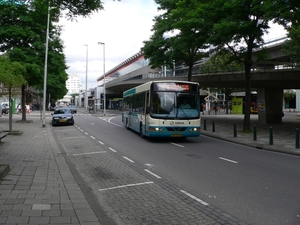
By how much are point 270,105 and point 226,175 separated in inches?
945

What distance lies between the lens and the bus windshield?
53.0 feet

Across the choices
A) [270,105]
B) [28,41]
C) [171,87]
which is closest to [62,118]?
[28,41]

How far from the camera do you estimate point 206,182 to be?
26.7 feet

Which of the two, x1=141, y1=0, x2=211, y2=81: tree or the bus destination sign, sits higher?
x1=141, y1=0, x2=211, y2=81: tree

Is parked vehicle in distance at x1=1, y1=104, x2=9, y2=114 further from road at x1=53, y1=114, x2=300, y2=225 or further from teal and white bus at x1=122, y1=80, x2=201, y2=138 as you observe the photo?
teal and white bus at x1=122, y1=80, x2=201, y2=138

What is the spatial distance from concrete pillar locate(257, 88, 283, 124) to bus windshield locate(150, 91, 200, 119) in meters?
16.7

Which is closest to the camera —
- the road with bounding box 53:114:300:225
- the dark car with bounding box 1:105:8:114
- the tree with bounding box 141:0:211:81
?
the road with bounding box 53:114:300:225

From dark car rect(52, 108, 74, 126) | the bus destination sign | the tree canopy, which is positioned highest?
the tree canopy

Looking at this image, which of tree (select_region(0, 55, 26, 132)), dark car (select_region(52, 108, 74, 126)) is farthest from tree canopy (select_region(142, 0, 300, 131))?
dark car (select_region(52, 108, 74, 126))

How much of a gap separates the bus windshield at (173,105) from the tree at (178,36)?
5.81 meters

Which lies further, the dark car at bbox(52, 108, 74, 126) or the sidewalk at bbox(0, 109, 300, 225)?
the dark car at bbox(52, 108, 74, 126)

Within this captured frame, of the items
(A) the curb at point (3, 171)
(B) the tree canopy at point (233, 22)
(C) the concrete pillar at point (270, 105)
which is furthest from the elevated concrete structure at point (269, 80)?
(A) the curb at point (3, 171)

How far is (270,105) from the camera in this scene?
31094 mm

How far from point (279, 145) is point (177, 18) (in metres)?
12.2
